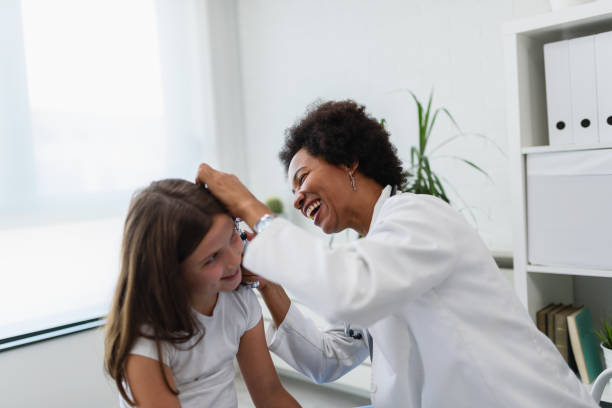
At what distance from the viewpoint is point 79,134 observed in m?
2.89

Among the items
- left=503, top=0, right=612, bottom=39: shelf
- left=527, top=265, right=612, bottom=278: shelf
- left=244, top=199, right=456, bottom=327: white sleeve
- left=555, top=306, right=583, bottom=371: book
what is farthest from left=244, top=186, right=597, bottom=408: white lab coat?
left=503, top=0, right=612, bottom=39: shelf

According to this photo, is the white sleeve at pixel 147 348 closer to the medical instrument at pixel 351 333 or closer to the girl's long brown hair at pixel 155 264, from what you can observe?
the girl's long brown hair at pixel 155 264

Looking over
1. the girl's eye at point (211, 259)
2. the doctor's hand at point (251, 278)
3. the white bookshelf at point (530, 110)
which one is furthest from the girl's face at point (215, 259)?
the white bookshelf at point (530, 110)

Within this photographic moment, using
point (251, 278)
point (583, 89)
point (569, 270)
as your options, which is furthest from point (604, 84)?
point (251, 278)

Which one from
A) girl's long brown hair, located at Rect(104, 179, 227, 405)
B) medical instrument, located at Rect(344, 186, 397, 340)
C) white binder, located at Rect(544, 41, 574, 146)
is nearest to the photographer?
girl's long brown hair, located at Rect(104, 179, 227, 405)

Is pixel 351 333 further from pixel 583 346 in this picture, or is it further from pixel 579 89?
pixel 579 89

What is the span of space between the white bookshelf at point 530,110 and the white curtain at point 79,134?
5.95 feet

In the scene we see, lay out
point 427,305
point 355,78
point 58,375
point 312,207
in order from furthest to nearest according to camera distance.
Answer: point 355,78 < point 58,375 < point 312,207 < point 427,305

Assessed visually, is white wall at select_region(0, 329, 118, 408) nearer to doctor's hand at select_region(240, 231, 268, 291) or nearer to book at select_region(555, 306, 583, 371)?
doctor's hand at select_region(240, 231, 268, 291)

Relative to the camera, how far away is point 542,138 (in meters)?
2.02

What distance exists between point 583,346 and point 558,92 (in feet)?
3.06

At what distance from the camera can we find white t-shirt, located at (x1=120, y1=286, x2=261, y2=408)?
4.06 feet

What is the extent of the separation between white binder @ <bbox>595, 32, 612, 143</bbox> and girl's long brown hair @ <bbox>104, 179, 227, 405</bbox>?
1.33 m

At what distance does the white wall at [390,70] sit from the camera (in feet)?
8.34
